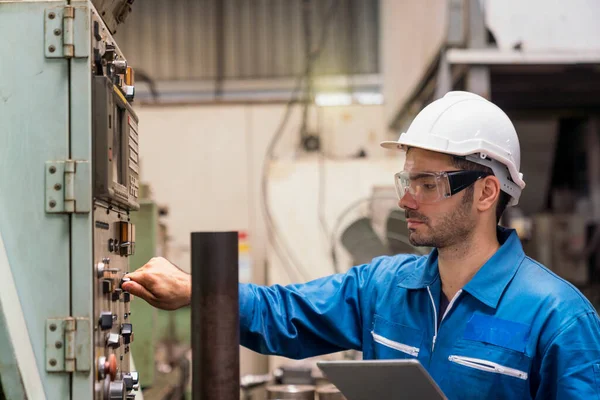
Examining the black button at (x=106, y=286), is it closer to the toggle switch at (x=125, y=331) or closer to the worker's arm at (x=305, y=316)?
the toggle switch at (x=125, y=331)

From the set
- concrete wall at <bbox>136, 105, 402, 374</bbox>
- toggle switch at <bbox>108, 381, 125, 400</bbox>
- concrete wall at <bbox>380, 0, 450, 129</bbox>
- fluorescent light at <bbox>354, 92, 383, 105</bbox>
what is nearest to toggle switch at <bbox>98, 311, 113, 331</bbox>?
toggle switch at <bbox>108, 381, 125, 400</bbox>

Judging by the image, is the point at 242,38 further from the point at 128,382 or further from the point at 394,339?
the point at 128,382

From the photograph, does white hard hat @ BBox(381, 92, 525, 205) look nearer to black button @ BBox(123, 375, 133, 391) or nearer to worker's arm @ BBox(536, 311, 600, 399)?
worker's arm @ BBox(536, 311, 600, 399)

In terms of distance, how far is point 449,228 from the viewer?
1537mm

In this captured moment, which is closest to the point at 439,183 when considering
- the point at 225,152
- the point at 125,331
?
the point at 125,331

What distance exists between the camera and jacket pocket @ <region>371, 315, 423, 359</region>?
1.55 meters

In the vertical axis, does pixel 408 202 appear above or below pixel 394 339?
above

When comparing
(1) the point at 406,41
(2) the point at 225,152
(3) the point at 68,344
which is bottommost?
(3) the point at 68,344

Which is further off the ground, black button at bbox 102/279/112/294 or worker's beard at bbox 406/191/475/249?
worker's beard at bbox 406/191/475/249

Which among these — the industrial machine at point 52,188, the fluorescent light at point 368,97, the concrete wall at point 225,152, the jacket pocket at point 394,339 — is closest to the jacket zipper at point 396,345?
the jacket pocket at point 394,339

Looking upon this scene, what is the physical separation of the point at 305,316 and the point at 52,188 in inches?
30.0

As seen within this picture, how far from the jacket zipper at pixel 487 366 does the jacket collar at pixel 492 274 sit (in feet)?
0.39

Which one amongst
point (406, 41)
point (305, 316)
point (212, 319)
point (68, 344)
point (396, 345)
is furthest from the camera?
point (406, 41)

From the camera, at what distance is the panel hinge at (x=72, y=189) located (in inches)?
45.9
